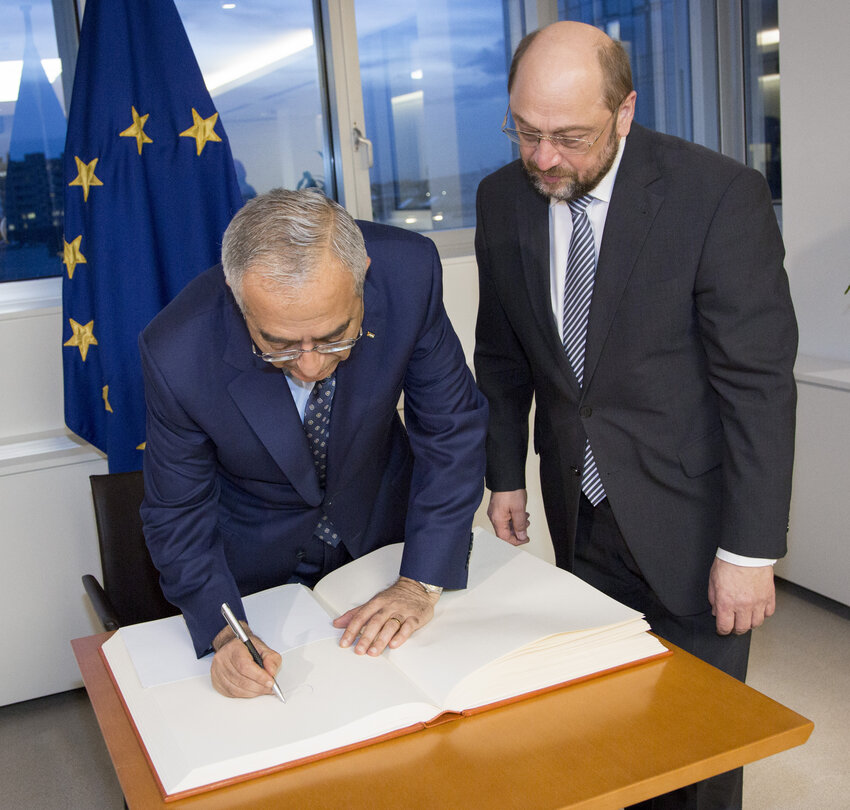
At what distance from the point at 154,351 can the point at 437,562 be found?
0.58 meters

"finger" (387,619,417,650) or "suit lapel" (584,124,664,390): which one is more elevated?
"suit lapel" (584,124,664,390)

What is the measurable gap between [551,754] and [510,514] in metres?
0.93

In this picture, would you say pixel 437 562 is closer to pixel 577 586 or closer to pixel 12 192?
pixel 577 586

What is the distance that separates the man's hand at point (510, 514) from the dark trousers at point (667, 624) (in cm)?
16

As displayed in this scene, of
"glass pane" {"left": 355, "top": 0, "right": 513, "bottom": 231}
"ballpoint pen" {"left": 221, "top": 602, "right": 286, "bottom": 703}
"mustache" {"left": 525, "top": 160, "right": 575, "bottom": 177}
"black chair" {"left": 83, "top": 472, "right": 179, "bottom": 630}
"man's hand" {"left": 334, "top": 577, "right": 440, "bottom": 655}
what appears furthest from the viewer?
"glass pane" {"left": 355, "top": 0, "right": 513, "bottom": 231}

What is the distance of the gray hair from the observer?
1.33 meters

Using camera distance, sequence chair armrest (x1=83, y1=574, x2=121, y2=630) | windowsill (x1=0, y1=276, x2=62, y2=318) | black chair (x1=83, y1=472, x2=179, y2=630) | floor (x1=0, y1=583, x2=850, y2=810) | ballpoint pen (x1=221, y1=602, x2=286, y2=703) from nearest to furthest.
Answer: ballpoint pen (x1=221, y1=602, x2=286, y2=703) → chair armrest (x1=83, y1=574, x2=121, y2=630) → black chair (x1=83, y1=472, x2=179, y2=630) → floor (x1=0, y1=583, x2=850, y2=810) → windowsill (x1=0, y1=276, x2=62, y2=318)

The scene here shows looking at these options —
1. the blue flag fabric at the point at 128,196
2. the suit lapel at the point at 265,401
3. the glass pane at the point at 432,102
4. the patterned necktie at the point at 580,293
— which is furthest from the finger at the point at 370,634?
the glass pane at the point at 432,102

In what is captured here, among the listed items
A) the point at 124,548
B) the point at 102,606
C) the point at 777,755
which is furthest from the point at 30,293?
the point at 777,755

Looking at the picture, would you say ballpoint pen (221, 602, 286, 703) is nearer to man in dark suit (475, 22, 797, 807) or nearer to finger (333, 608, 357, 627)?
finger (333, 608, 357, 627)

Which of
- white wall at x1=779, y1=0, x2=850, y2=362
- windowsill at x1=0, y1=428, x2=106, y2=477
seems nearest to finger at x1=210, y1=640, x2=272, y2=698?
windowsill at x1=0, y1=428, x2=106, y2=477

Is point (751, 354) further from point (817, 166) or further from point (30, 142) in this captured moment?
point (30, 142)

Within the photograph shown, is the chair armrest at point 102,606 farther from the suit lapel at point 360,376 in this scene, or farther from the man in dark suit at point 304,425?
the suit lapel at point 360,376

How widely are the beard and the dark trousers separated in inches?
24.0
